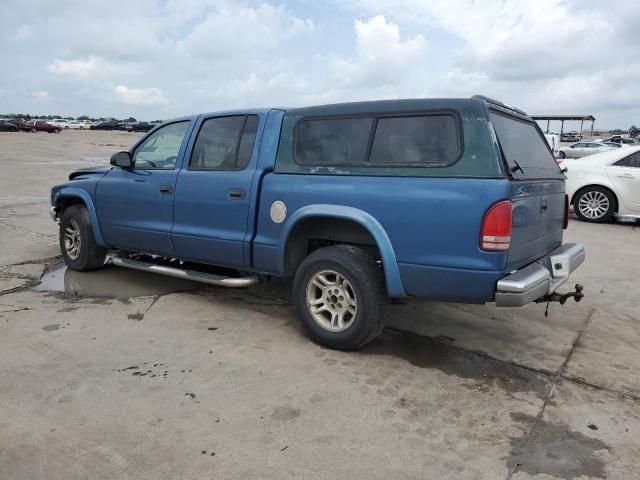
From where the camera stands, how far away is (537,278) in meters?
3.48

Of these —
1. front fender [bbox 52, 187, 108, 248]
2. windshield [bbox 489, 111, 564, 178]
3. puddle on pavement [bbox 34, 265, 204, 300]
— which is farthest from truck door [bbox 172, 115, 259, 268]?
windshield [bbox 489, 111, 564, 178]

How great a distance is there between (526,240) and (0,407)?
3409 mm

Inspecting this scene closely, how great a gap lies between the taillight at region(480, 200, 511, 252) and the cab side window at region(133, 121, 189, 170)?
9.70 feet

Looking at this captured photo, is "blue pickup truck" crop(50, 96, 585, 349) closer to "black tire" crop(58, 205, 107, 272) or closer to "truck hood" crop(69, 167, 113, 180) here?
"truck hood" crop(69, 167, 113, 180)

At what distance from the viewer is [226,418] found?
117 inches

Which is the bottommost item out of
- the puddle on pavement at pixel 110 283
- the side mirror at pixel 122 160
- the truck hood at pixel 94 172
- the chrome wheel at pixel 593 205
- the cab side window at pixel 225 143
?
the puddle on pavement at pixel 110 283

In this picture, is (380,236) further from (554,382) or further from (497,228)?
(554,382)

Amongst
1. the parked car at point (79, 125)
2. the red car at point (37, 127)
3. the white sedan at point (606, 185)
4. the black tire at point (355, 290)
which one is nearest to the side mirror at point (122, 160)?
the black tire at point (355, 290)

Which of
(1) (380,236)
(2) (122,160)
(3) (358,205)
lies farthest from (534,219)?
(2) (122,160)

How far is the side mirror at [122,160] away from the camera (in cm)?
515

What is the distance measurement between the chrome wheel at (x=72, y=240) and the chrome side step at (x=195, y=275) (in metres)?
0.65

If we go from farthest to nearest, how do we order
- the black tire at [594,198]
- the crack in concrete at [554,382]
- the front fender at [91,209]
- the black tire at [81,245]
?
the black tire at [594,198] < the black tire at [81,245] < the front fender at [91,209] < the crack in concrete at [554,382]

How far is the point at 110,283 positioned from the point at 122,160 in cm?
130

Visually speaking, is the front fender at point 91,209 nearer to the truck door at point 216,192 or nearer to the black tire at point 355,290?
the truck door at point 216,192
